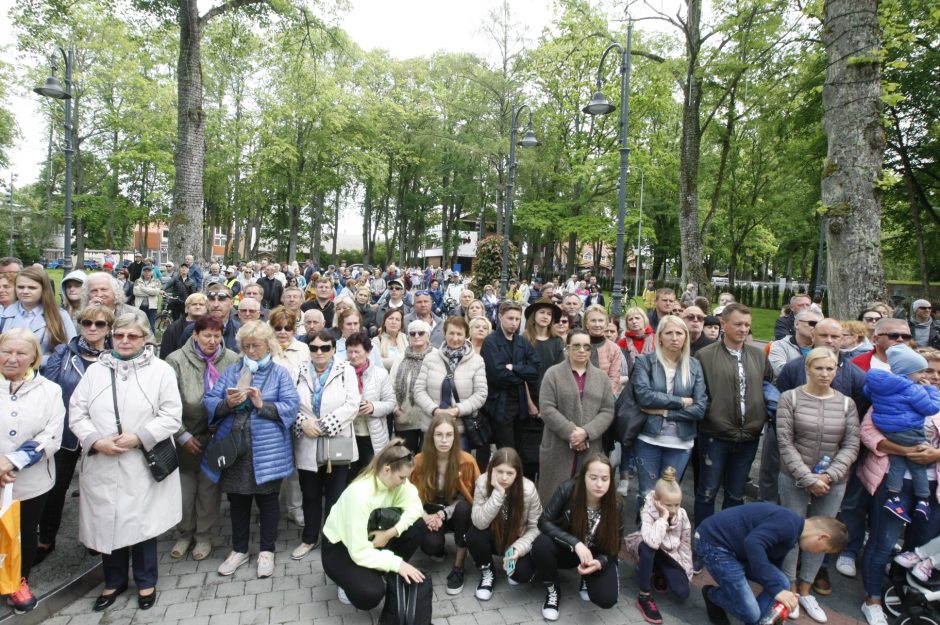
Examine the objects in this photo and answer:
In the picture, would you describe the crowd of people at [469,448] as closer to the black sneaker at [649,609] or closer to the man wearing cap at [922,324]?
the black sneaker at [649,609]

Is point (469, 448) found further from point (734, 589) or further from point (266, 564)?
point (734, 589)

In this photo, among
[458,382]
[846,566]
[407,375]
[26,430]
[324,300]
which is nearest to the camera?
[26,430]

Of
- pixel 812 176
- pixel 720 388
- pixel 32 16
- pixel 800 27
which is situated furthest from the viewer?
pixel 812 176

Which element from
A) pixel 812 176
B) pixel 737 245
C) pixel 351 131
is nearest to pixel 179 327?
pixel 812 176

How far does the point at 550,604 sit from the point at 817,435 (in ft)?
7.52

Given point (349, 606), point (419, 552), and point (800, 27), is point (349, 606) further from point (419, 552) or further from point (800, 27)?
point (800, 27)

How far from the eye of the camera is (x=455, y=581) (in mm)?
3783

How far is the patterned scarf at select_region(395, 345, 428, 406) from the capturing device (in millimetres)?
4902

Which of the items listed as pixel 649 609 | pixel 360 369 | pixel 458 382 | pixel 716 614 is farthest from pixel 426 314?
pixel 716 614

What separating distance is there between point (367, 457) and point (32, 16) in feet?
38.7

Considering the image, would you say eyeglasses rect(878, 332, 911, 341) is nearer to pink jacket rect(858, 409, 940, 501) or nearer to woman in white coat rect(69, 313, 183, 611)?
pink jacket rect(858, 409, 940, 501)

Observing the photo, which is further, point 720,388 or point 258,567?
point 720,388

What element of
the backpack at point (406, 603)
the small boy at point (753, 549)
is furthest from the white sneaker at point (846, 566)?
the backpack at point (406, 603)

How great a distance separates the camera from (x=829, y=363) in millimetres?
3715
